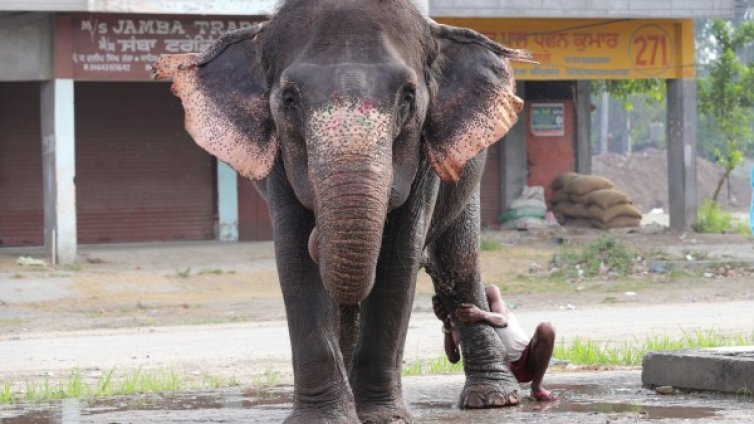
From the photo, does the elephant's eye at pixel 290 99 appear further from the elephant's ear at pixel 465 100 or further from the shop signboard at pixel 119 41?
the shop signboard at pixel 119 41

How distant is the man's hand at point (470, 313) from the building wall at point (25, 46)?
13.4 metres

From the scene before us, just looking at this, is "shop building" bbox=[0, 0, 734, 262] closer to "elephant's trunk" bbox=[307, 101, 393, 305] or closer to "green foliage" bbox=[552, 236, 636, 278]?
"green foliage" bbox=[552, 236, 636, 278]

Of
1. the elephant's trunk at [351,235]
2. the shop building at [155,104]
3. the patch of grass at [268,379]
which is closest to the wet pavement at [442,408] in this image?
the patch of grass at [268,379]

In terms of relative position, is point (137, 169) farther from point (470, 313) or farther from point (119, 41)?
point (470, 313)

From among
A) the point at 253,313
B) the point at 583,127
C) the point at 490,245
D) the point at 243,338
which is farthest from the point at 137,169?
the point at 243,338

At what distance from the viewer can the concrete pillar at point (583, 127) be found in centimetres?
2788

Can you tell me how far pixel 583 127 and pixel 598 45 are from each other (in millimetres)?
3375

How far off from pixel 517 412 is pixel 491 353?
55 centimetres

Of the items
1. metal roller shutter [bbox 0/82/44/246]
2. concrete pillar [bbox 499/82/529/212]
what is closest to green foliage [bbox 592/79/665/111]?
concrete pillar [bbox 499/82/529/212]

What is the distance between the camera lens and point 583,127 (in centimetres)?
2795

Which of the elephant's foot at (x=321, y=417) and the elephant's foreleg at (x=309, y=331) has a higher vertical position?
the elephant's foreleg at (x=309, y=331)

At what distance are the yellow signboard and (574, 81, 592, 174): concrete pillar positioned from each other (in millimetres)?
2775

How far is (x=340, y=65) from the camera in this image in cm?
588

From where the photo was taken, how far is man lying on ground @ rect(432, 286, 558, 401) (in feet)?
25.8
